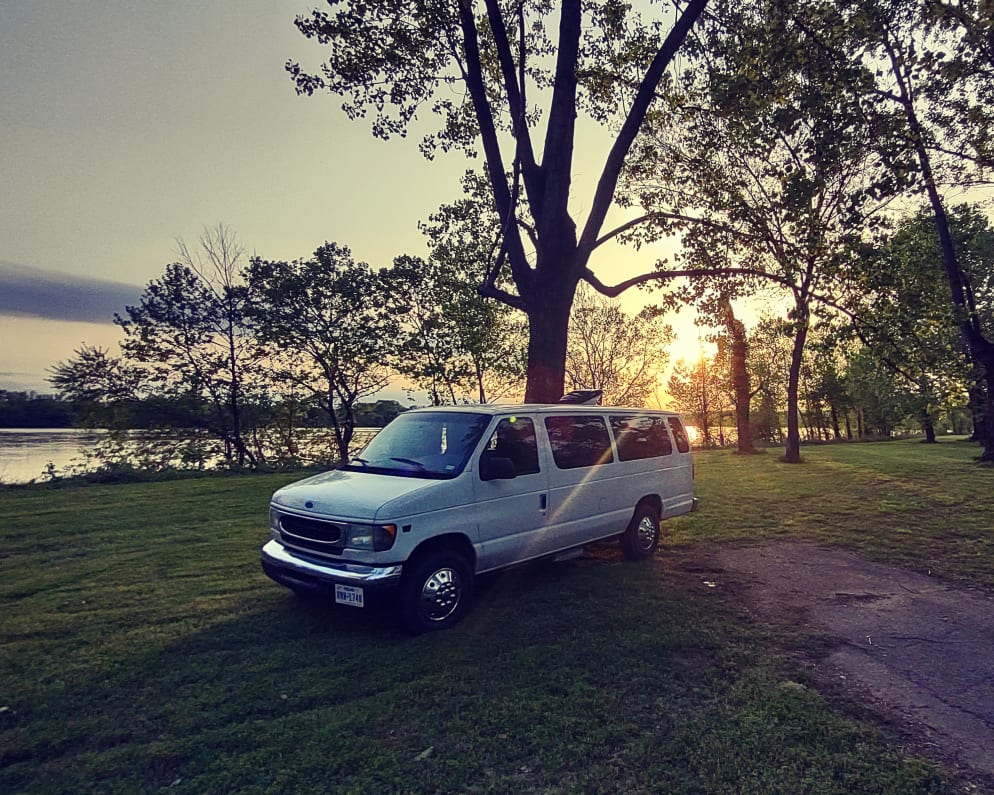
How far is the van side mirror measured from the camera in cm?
544

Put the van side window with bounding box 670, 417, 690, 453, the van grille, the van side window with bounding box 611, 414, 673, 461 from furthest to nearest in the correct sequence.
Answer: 1. the van side window with bounding box 670, 417, 690, 453
2. the van side window with bounding box 611, 414, 673, 461
3. the van grille

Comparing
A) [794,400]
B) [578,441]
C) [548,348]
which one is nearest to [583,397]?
[578,441]

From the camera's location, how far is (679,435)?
28.5ft

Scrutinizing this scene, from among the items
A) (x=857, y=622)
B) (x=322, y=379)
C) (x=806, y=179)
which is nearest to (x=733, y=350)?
(x=806, y=179)

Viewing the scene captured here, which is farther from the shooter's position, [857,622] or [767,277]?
[767,277]

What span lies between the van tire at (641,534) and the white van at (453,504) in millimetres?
31

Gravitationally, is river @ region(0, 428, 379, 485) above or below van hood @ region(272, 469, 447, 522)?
above

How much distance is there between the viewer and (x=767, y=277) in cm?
1137

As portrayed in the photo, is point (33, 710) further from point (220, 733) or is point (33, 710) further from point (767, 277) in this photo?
point (767, 277)

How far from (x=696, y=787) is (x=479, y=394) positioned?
81.4ft

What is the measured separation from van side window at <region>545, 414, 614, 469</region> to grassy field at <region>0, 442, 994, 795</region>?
147 centimetres

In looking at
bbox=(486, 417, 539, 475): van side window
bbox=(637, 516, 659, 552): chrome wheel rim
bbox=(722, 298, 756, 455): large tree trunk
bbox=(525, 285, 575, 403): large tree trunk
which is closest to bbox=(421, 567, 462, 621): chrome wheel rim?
bbox=(486, 417, 539, 475): van side window

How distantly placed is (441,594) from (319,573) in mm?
1125

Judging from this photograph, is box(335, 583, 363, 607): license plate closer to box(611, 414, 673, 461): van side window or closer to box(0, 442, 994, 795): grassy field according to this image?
box(0, 442, 994, 795): grassy field
